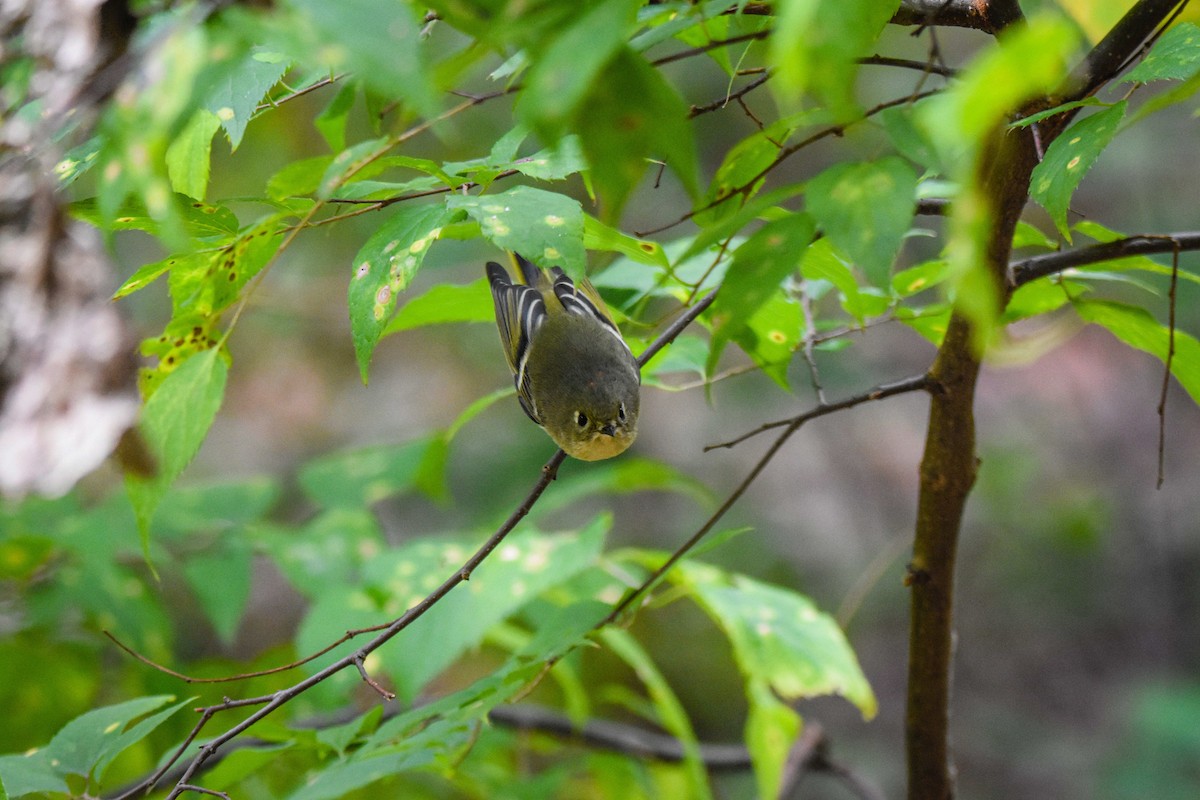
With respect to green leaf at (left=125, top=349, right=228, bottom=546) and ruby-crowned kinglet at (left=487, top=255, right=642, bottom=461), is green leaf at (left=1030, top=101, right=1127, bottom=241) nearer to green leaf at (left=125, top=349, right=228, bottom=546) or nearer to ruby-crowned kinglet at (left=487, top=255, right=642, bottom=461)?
green leaf at (left=125, top=349, right=228, bottom=546)

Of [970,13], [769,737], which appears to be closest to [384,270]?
[970,13]

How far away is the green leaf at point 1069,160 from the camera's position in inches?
32.1

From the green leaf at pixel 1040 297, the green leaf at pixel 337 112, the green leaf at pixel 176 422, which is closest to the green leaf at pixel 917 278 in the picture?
the green leaf at pixel 1040 297

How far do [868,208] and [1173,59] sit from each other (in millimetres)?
453

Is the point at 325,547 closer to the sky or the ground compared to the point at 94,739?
closer to the ground

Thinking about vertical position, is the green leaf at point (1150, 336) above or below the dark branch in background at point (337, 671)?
above

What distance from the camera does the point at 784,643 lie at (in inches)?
62.3

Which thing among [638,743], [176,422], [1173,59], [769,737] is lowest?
[638,743]

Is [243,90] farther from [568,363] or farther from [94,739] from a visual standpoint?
[568,363]

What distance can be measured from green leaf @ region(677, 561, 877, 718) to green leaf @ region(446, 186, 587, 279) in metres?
0.90

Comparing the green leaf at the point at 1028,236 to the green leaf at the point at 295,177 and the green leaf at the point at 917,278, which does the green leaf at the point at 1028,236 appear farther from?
the green leaf at the point at 295,177

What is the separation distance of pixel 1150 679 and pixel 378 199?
4.37 meters

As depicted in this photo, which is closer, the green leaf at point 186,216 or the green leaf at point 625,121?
the green leaf at point 625,121

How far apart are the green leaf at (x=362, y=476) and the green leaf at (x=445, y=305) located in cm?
93
